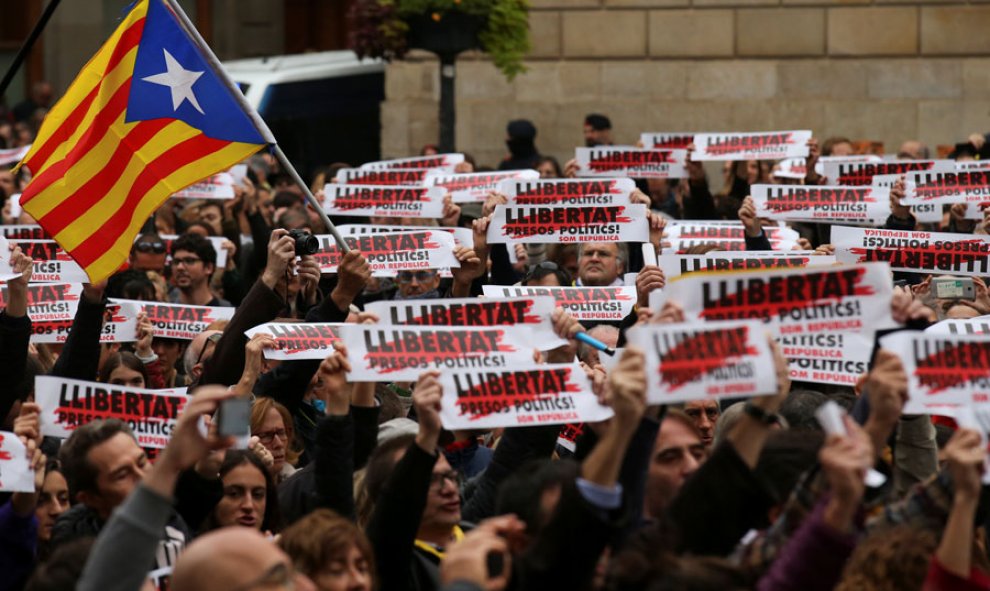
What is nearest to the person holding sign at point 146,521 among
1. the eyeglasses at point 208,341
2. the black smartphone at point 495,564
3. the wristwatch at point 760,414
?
the black smartphone at point 495,564

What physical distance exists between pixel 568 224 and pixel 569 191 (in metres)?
0.53

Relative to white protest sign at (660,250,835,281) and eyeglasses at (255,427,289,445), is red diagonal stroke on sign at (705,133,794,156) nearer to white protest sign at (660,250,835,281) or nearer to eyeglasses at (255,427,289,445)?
white protest sign at (660,250,835,281)

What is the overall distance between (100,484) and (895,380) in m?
2.42

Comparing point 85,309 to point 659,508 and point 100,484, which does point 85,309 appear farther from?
point 659,508

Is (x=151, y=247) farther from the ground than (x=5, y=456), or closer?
farther from the ground

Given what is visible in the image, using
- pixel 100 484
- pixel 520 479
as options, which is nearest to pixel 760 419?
pixel 520 479

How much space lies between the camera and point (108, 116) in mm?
7941

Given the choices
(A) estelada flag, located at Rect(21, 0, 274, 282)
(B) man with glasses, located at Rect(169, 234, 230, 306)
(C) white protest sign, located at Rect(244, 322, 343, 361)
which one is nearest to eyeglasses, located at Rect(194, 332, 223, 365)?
(A) estelada flag, located at Rect(21, 0, 274, 282)

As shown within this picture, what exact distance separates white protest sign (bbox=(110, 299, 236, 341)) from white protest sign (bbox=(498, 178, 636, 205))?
166cm

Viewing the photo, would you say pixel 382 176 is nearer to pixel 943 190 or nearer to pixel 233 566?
pixel 943 190

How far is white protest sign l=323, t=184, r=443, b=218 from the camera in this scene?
414 inches

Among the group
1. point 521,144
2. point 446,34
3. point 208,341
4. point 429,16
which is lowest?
point 208,341

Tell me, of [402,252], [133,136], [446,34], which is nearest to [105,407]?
[133,136]

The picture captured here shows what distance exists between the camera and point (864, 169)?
11.2m
